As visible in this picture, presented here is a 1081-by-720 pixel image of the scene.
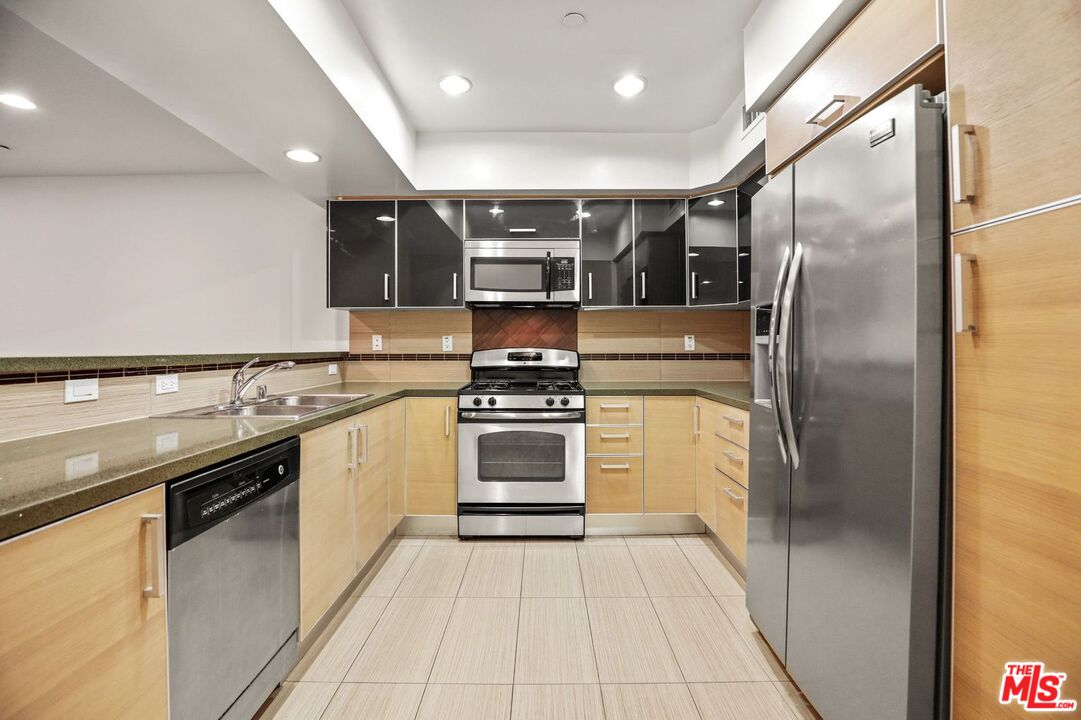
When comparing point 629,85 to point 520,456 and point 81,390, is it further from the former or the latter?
point 81,390

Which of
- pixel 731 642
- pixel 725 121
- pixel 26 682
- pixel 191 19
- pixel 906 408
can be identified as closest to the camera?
pixel 26 682

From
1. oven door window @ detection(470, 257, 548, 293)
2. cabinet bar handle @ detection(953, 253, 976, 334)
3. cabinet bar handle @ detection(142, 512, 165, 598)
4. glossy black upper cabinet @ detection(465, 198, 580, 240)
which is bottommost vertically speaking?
cabinet bar handle @ detection(142, 512, 165, 598)

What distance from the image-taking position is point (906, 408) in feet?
3.43

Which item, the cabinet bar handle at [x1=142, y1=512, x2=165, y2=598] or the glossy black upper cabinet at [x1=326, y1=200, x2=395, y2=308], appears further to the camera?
the glossy black upper cabinet at [x1=326, y1=200, x2=395, y2=308]

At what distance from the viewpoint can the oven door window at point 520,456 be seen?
2775mm

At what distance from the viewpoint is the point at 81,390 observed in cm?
143

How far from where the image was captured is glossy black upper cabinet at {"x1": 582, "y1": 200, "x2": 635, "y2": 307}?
3023 mm

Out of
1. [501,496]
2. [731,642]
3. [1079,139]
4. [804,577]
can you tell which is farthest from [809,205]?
[501,496]

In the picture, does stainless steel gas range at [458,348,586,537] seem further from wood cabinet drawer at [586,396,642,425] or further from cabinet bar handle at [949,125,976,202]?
cabinet bar handle at [949,125,976,202]

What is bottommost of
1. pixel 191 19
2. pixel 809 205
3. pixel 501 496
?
pixel 501 496

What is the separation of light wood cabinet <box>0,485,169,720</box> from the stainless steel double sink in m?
0.75

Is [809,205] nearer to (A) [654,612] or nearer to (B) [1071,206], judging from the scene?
(B) [1071,206]

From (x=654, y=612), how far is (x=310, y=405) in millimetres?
1940

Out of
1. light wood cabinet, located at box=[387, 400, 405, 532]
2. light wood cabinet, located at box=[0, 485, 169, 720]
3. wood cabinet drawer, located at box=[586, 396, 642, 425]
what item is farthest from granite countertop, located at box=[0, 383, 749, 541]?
wood cabinet drawer, located at box=[586, 396, 642, 425]
